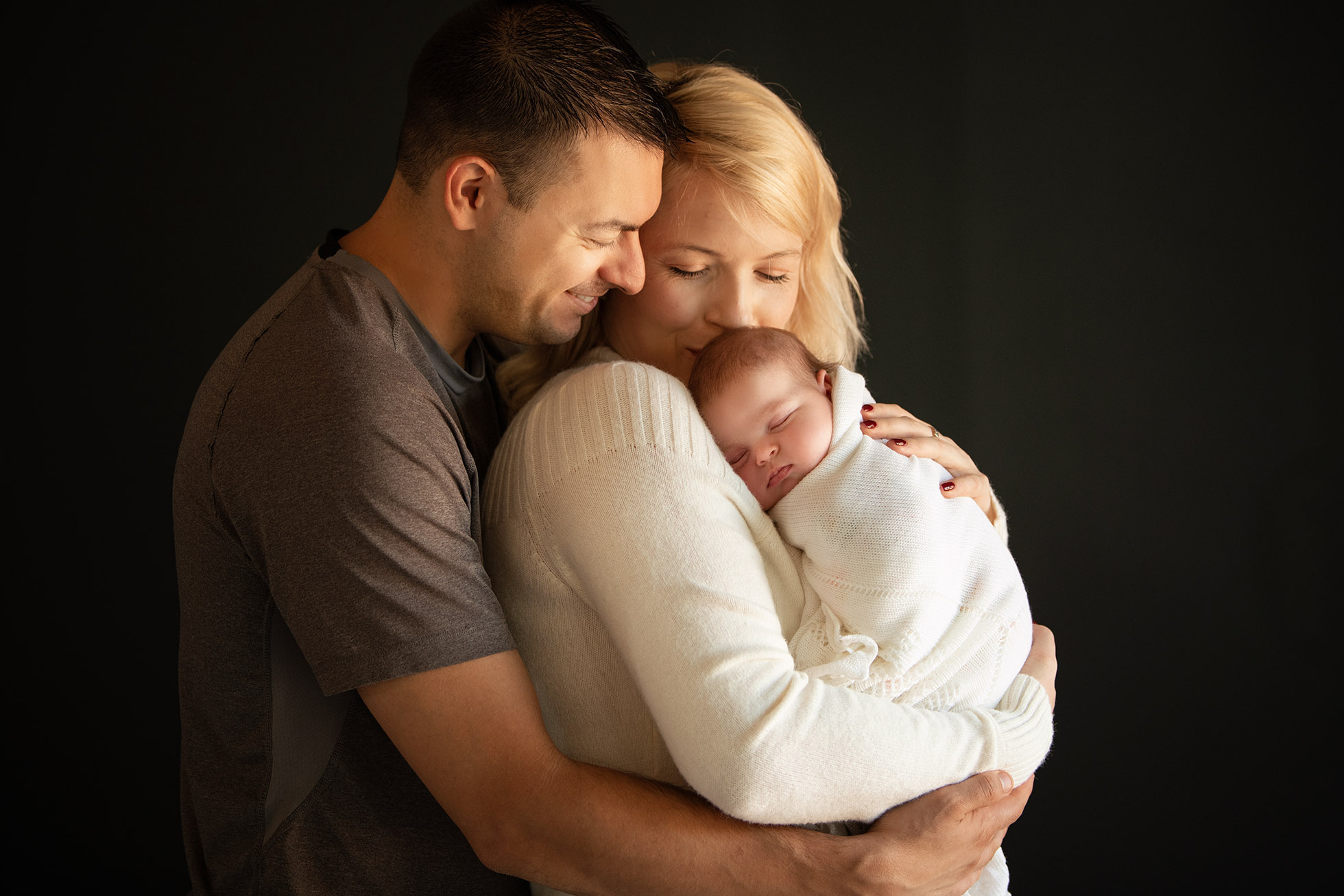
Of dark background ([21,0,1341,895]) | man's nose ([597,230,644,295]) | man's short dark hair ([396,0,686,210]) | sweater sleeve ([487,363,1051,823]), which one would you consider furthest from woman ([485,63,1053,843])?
dark background ([21,0,1341,895])

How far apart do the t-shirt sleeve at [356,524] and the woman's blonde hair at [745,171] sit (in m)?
0.68

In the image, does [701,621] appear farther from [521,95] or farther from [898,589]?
[521,95]

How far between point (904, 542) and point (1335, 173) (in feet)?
7.10

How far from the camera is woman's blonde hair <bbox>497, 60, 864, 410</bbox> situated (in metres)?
1.67

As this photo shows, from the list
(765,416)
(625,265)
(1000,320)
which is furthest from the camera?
(1000,320)

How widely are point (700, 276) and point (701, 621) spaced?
821 mm

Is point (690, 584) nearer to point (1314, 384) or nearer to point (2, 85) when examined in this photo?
point (2, 85)

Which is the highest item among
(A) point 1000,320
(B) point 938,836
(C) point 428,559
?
(C) point 428,559

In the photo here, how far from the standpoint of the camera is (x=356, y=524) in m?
1.14

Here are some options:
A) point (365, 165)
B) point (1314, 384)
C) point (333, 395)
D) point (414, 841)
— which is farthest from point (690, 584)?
point (1314, 384)

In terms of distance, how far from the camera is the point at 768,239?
1.70 meters

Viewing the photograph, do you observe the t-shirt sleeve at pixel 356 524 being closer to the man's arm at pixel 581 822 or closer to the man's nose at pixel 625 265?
the man's arm at pixel 581 822

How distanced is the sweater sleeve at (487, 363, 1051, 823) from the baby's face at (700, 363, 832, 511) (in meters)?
0.15

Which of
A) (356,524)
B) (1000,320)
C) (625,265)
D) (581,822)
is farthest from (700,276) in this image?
(1000,320)
